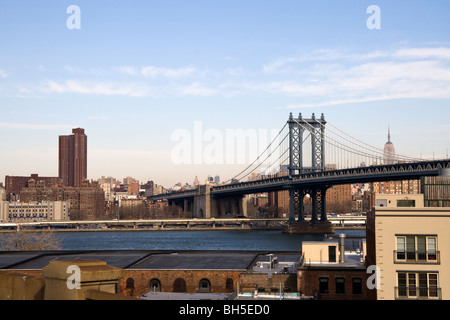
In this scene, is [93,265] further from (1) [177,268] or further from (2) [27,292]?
(1) [177,268]

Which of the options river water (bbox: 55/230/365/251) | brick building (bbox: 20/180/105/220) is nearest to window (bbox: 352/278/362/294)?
river water (bbox: 55/230/365/251)

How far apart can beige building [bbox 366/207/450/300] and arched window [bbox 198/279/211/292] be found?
50.6ft

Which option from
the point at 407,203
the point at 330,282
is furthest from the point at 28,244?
the point at 407,203

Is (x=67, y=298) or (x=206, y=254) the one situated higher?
(x=67, y=298)

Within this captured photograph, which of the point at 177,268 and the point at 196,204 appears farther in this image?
the point at 196,204

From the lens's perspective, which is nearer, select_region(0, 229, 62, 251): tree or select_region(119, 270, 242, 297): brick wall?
select_region(119, 270, 242, 297): brick wall

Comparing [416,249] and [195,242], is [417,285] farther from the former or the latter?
[195,242]

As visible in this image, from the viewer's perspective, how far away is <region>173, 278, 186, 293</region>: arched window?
1096 inches

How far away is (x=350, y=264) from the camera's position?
22.8m

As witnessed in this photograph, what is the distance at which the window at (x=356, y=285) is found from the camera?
21312mm

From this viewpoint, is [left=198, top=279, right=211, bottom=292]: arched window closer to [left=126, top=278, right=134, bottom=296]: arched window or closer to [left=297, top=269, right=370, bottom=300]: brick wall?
[left=126, top=278, right=134, bottom=296]: arched window

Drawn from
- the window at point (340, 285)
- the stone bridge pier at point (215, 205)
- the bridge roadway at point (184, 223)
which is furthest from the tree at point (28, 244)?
the stone bridge pier at point (215, 205)
